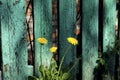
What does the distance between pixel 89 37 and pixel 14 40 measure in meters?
0.73

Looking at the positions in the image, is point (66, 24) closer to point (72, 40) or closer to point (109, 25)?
point (72, 40)

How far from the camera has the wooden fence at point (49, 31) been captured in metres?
3.54

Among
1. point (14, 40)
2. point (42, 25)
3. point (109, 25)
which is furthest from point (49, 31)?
point (109, 25)

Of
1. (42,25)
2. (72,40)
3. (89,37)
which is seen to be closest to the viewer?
(72,40)

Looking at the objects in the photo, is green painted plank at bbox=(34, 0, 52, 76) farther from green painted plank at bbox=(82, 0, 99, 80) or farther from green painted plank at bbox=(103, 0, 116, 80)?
green painted plank at bbox=(103, 0, 116, 80)

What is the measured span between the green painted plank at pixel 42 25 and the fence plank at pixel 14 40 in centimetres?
11

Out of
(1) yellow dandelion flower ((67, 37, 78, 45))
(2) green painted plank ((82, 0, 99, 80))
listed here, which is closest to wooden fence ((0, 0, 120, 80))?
(2) green painted plank ((82, 0, 99, 80))

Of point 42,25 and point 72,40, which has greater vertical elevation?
point 42,25

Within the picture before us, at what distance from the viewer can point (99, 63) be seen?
3.79 meters

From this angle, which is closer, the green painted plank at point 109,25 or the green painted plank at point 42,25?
the green painted plank at point 42,25

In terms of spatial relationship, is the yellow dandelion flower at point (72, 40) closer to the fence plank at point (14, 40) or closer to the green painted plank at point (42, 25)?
the green painted plank at point (42, 25)

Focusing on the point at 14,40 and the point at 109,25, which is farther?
the point at 109,25

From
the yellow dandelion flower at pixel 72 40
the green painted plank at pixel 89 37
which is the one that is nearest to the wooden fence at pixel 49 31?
the green painted plank at pixel 89 37

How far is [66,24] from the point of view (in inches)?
143
